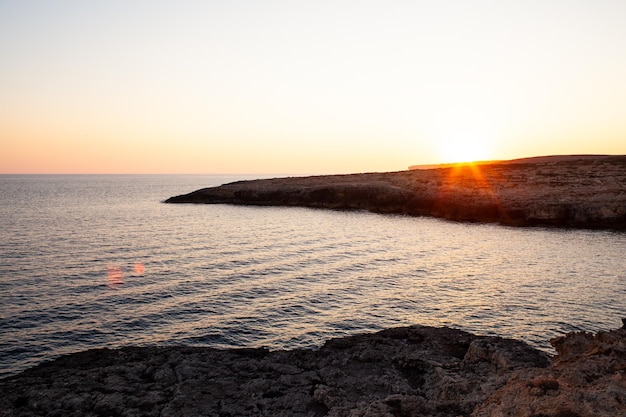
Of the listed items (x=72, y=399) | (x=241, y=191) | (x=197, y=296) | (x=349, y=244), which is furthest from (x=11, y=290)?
(x=241, y=191)

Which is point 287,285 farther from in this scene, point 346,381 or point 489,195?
point 489,195

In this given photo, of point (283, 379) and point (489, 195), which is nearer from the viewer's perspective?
point (283, 379)

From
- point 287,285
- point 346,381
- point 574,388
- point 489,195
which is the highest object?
point 489,195

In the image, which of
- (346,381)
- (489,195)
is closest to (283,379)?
(346,381)

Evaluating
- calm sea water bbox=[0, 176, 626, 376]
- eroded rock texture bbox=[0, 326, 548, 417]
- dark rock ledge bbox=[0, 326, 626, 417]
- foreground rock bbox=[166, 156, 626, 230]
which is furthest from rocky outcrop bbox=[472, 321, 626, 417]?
foreground rock bbox=[166, 156, 626, 230]

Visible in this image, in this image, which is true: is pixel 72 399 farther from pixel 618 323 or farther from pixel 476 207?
pixel 476 207

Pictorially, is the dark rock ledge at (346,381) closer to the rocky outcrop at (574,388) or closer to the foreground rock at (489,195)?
the rocky outcrop at (574,388)

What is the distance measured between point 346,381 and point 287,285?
17505 millimetres

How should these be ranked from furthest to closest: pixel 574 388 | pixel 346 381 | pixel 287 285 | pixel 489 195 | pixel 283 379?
pixel 489 195 < pixel 287 285 < pixel 283 379 < pixel 346 381 < pixel 574 388

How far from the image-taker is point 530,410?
37.7 ft

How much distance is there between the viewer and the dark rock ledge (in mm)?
12938

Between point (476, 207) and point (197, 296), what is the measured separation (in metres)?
62.0

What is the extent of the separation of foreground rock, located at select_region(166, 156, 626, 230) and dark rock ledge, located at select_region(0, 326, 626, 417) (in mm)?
57633

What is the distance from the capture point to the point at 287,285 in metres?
34.2
